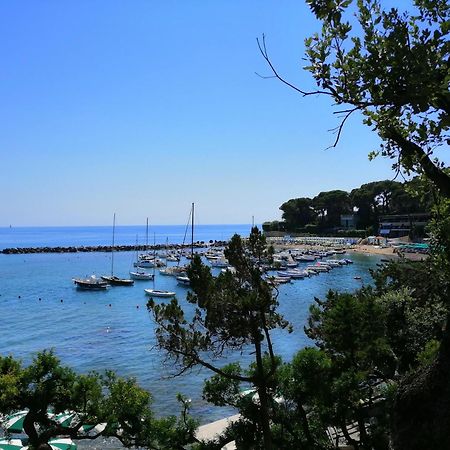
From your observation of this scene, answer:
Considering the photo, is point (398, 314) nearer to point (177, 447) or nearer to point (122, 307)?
point (177, 447)

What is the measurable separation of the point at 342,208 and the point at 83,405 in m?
111

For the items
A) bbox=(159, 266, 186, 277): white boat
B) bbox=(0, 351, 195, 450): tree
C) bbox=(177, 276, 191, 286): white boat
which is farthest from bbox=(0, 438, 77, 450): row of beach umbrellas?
bbox=(159, 266, 186, 277): white boat

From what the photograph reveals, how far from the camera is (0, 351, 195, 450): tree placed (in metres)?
11.6

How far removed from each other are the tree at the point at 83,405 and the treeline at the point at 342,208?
295 ft

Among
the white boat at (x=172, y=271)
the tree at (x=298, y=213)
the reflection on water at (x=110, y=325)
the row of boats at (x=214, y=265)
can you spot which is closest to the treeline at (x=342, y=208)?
the tree at (x=298, y=213)

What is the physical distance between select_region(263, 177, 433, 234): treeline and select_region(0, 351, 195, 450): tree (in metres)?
90.0

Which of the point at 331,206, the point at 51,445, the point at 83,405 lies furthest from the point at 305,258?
the point at 83,405

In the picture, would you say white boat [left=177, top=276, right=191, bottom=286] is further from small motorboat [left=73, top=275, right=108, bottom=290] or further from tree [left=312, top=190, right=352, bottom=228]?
tree [left=312, top=190, right=352, bottom=228]

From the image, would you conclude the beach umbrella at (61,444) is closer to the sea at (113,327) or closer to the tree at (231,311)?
the sea at (113,327)

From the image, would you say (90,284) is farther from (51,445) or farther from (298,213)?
(298,213)

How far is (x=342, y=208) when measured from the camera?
118 m

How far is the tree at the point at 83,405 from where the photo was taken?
11.6 m

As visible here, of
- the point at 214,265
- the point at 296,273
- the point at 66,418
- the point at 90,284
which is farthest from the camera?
the point at 214,265

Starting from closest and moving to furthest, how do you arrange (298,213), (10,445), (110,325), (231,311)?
(231,311)
(10,445)
(110,325)
(298,213)
